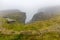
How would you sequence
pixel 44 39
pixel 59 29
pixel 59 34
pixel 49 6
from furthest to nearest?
pixel 49 6, pixel 59 29, pixel 59 34, pixel 44 39

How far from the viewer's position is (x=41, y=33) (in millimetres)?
35406

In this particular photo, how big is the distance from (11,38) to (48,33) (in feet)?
19.3

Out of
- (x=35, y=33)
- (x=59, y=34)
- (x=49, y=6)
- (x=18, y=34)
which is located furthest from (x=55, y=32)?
A: (x=49, y=6)

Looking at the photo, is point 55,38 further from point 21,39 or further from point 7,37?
point 7,37

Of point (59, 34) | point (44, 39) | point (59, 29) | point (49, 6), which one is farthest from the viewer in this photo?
point (49, 6)

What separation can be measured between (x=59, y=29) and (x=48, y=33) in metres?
3.25

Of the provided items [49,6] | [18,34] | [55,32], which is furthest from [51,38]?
[49,6]

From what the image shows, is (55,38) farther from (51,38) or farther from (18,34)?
(18,34)

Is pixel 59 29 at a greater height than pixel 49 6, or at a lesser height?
greater

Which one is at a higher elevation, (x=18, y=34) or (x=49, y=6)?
(x=18, y=34)

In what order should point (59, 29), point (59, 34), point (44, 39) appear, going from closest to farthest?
1. point (44, 39)
2. point (59, 34)
3. point (59, 29)

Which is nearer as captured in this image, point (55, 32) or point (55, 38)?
point (55, 38)

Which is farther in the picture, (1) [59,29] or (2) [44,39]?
(1) [59,29]

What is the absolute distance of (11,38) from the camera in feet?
112
